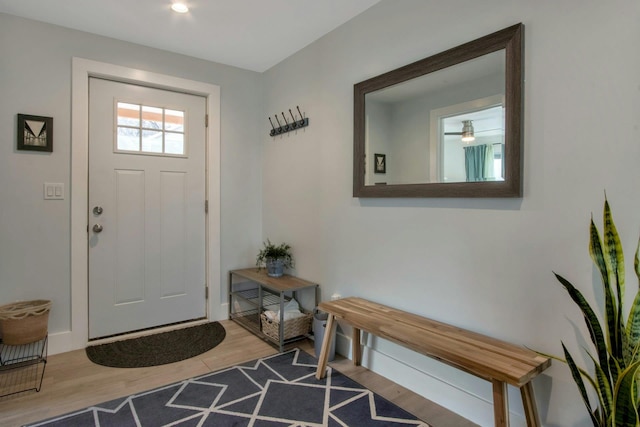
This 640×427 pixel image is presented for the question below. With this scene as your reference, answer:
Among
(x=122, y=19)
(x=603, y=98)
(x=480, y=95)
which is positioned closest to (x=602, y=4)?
(x=603, y=98)

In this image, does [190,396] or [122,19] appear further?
[122,19]

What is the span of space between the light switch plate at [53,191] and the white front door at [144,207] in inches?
7.3

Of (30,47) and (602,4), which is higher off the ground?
(30,47)

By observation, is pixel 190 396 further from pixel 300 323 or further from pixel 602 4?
pixel 602 4

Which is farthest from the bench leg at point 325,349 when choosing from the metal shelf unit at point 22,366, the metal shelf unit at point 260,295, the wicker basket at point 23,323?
the wicker basket at point 23,323

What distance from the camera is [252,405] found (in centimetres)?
196

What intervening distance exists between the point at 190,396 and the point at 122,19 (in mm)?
2477

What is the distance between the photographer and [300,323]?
9.21ft

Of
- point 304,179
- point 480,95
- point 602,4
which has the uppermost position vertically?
Answer: point 602,4

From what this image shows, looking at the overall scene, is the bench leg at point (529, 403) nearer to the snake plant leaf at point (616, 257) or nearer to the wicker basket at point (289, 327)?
the snake plant leaf at point (616, 257)

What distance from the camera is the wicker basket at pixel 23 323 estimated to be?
2.25 meters

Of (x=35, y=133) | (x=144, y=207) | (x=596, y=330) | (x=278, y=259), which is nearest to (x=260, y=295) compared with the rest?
(x=278, y=259)

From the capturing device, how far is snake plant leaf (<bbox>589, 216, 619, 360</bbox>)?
1214mm

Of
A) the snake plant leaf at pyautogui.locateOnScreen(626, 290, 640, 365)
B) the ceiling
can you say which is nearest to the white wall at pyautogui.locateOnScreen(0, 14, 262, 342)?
the ceiling
